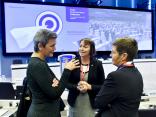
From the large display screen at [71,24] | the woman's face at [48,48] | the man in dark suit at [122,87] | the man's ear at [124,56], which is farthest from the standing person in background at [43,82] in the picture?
the large display screen at [71,24]

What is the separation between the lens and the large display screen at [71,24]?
602 cm

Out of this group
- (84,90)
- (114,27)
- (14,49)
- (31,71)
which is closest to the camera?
(31,71)

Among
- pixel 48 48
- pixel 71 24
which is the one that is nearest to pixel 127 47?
pixel 48 48

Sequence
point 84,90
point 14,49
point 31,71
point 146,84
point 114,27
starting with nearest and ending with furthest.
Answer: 1. point 31,71
2. point 84,90
3. point 146,84
4. point 14,49
5. point 114,27

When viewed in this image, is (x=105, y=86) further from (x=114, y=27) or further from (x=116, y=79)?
(x=114, y=27)

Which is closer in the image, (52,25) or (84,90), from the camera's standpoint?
(84,90)

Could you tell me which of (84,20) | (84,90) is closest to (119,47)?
(84,90)

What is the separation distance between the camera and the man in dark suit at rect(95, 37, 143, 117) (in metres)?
1.99

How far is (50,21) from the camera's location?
637 cm

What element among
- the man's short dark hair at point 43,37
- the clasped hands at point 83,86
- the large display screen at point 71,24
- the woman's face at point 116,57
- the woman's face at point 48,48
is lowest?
the clasped hands at point 83,86

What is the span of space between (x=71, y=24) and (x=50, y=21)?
51 centimetres

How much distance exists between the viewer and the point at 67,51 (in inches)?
260

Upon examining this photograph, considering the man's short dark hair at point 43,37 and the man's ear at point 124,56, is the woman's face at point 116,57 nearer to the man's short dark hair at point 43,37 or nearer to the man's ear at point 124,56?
the man's ear at point 124,56

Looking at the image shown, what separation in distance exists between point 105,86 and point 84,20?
487 cm
